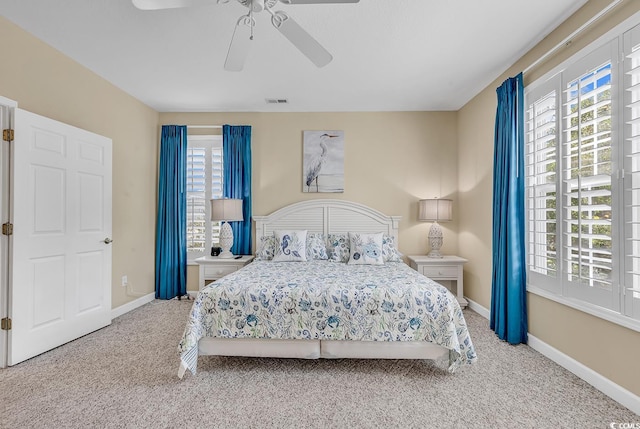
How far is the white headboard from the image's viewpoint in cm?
452

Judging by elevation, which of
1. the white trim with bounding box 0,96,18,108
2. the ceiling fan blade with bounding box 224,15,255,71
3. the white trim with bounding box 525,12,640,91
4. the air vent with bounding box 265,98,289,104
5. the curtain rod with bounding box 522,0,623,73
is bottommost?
the white trim with bounding box 0,96,18,108

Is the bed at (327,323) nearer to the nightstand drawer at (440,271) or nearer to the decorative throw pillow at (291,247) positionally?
the decorative throw pillow at (291,247)

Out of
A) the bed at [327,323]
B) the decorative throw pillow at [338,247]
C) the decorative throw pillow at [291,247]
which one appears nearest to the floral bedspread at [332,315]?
the bed at [327,323]

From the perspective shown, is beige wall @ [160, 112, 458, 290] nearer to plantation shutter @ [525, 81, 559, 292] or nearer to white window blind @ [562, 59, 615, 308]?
plantation shutter @ [525, 81, 559, 292]

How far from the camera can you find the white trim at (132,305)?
377 cm

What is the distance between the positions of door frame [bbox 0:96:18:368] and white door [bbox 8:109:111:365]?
4 centimetres

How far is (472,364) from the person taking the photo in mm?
2459

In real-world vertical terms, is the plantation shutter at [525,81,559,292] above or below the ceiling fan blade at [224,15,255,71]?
below

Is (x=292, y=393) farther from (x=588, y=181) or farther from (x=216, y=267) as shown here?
(x=588, y=181)

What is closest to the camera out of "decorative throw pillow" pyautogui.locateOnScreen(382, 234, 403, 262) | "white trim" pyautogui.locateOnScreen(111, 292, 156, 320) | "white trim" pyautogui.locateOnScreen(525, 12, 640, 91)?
"white trim" pyautogui.locateOnScreen(525, 12, 640, 91)

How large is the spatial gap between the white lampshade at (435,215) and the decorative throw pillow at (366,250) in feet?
2.66

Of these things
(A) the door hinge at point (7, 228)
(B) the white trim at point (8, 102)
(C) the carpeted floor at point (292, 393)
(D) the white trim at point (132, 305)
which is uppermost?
(B) the white trim at point (8, 102)

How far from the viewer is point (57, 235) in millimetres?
2893

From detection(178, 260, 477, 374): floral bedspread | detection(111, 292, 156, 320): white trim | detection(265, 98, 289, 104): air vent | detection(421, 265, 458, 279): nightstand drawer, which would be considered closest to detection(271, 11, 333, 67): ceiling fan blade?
detection(178, 260, 477, 374): floral bedspread
